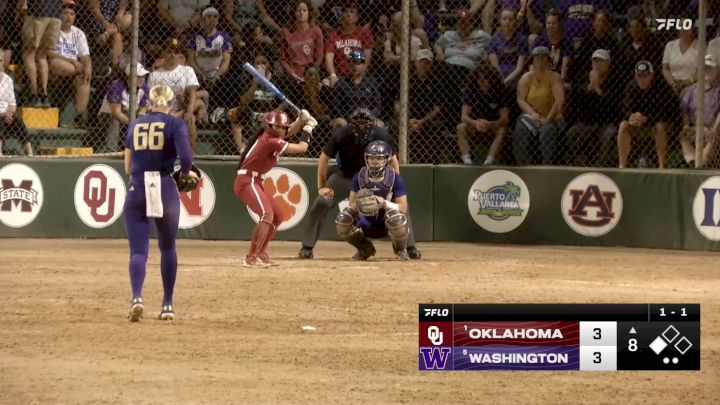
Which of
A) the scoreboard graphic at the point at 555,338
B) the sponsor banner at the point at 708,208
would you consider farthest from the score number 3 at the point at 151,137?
the sponsor banner at the point at 708,208

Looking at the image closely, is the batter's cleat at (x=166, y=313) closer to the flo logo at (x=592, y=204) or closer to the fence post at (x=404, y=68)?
the fence post at (x=404, y=68)

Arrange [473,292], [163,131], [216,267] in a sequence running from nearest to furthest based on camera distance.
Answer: [163,131] → [473,292] → [216,267]

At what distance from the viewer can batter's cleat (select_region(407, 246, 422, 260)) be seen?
16703 mm

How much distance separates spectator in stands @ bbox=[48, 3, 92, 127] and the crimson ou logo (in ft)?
3.51

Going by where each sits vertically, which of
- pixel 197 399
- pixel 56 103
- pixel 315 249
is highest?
pixel 56 103

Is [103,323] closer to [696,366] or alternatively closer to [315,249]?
[696,366]

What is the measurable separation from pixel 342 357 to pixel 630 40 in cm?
896

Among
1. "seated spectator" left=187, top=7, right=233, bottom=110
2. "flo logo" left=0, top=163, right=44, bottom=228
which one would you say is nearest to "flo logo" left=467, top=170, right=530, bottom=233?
"seated spectator" left=187, top=7, right=233, bottom=110

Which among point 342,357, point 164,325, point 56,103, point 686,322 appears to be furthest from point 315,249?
point 686,322

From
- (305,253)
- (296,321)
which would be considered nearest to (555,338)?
(296,321)

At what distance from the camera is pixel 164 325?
1177 cm

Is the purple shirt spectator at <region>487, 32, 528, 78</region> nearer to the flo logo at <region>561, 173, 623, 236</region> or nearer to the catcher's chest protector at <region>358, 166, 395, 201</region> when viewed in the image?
the flo logo at <region>561, 173, 623, 236</region>

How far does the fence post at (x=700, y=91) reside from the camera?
667 inches

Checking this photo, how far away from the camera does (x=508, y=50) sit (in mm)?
18781
